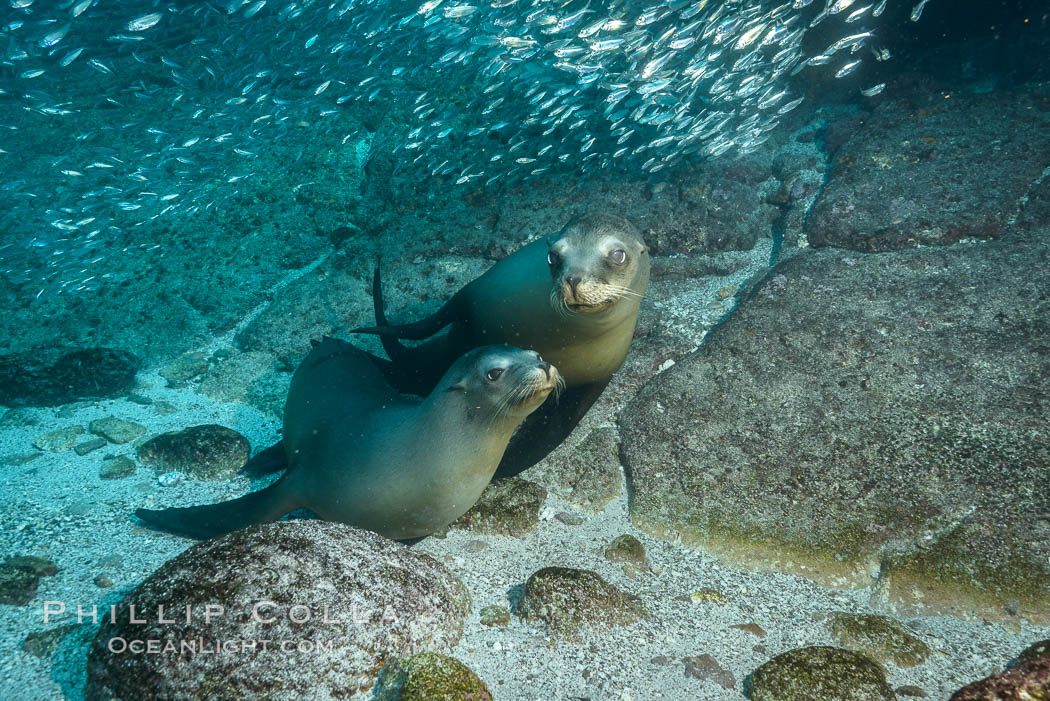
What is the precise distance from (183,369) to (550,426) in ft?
15.5

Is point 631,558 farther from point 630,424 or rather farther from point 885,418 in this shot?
point 885,418

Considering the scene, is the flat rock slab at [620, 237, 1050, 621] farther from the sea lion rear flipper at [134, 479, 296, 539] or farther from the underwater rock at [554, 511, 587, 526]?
the sea lion rear flipper at [134, 479, 296, 539]

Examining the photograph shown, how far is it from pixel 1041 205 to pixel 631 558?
513 centimetres

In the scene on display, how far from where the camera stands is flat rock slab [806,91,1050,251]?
15.3 feet

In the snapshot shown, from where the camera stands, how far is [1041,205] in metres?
4.44

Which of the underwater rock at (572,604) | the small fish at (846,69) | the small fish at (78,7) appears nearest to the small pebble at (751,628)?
the underwater rock at (572,604)

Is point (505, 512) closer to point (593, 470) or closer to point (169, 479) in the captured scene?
point (593, 470)

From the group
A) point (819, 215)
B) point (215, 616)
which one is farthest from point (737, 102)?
point (215, 616)

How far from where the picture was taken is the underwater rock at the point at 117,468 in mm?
3756

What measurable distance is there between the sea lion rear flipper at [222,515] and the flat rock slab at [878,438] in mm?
2269

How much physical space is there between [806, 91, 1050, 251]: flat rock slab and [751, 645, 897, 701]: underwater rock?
167 inches

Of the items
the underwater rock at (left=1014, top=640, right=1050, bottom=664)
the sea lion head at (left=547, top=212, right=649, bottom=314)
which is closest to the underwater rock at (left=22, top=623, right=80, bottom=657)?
the sea lion head at (left=547, top=212, right=649, bottom=314)

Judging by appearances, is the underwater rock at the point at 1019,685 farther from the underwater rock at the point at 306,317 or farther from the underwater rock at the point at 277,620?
the underwater rock at the point at 306,317

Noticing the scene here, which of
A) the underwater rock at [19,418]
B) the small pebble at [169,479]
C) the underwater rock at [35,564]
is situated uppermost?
the underwater rock at [35,564]
